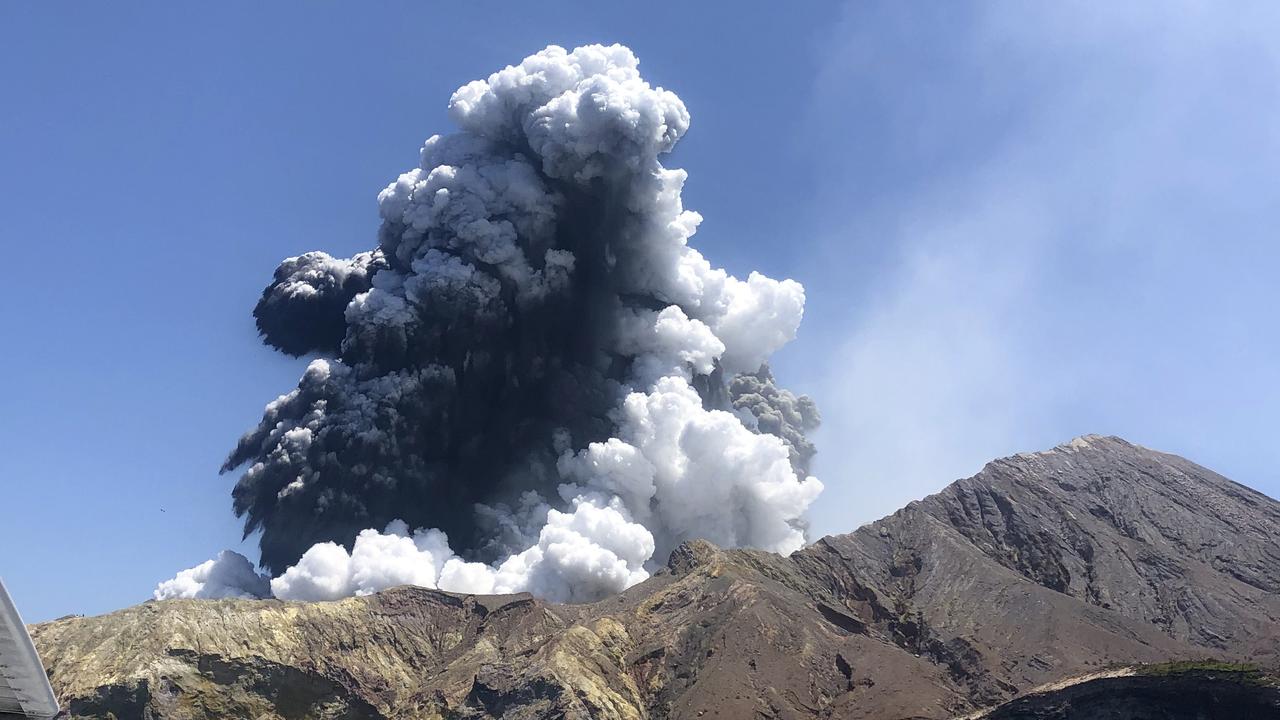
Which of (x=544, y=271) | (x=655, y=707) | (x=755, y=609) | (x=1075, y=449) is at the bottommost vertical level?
(x=655, y=707)

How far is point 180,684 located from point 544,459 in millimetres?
58264

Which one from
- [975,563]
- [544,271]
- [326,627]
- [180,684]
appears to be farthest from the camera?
[544,271]

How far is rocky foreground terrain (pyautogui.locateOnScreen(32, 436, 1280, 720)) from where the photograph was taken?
87688 millimetres

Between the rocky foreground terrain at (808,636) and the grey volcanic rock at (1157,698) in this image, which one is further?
the rocky foreground terrain at (808,636)

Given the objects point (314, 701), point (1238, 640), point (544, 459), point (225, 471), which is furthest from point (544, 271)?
point (1238, 640)

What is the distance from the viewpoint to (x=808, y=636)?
101 meters

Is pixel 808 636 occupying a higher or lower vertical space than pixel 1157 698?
higher

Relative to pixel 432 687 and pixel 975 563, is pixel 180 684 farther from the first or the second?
pixel 975 563

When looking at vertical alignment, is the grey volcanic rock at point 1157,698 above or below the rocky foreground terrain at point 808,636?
Answer: below

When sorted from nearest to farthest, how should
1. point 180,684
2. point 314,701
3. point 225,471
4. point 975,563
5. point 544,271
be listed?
point 180,684 → point 314,701 → point 975,563 → point 225,471 → point 544,271

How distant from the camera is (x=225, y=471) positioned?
447ft

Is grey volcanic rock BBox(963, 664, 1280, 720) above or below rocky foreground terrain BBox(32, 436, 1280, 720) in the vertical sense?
below

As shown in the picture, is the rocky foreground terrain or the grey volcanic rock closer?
the grey volcanic rock

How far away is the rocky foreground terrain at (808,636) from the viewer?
8769 cm
